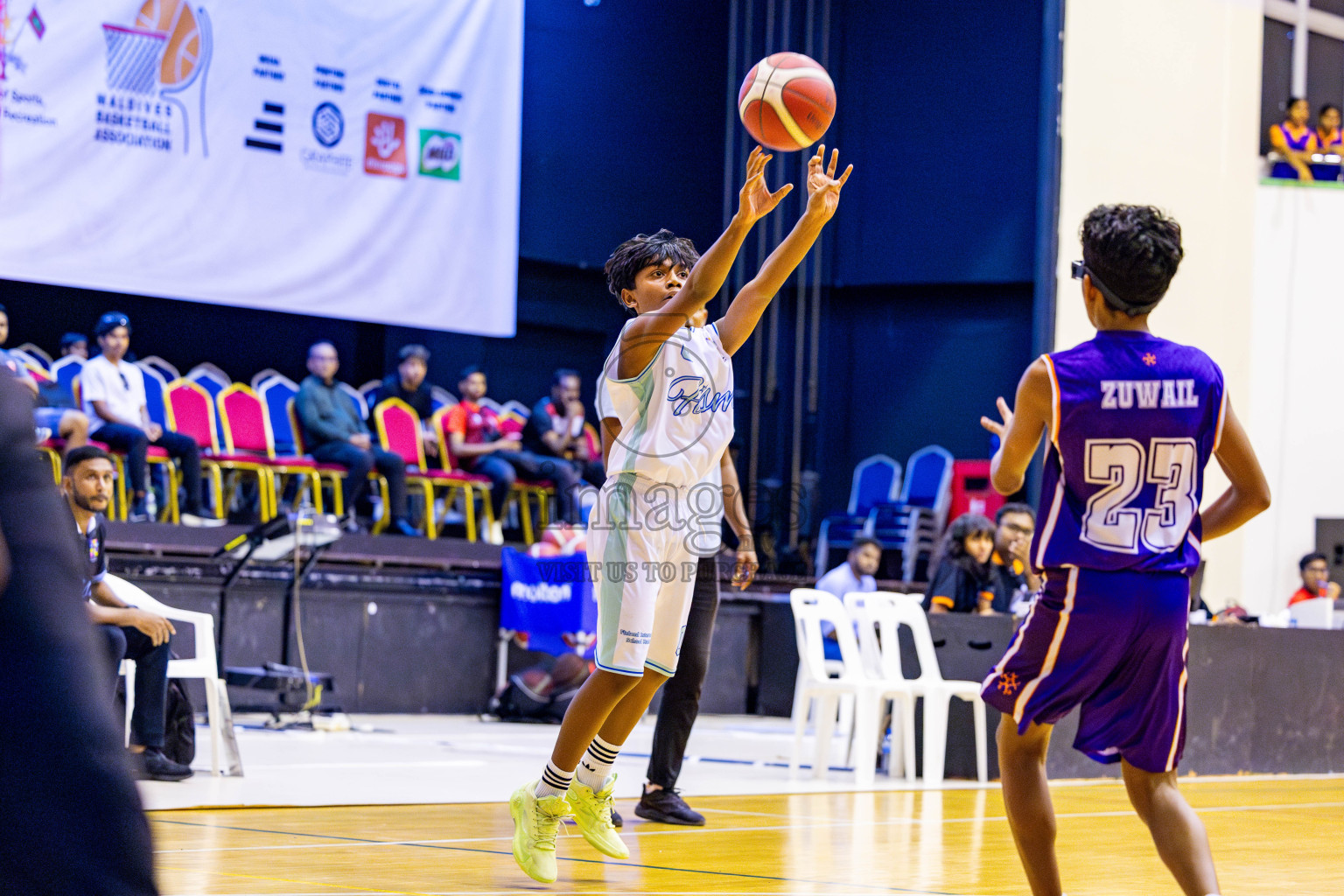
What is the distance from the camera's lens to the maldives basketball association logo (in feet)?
35.6

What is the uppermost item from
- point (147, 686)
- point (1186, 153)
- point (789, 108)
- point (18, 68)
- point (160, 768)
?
point (1186, 153)

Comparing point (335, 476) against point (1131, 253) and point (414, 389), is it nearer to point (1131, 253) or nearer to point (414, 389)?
point (414, 389)

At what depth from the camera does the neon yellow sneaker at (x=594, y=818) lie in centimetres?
398

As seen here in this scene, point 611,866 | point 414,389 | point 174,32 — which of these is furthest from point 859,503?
point 611,866

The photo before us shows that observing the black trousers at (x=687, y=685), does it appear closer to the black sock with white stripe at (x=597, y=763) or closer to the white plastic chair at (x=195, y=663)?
the black sock with white stripe at (x=597, y=763)

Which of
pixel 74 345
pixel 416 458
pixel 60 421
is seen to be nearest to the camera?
pixel 60 421

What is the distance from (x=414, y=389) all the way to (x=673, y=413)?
335 inches

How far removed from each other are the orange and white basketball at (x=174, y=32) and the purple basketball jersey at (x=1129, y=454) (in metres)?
9.49

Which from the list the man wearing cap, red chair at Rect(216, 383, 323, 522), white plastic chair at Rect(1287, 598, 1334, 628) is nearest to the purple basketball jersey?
white plastic chair at Rect(1287, 598, 1334, 628)

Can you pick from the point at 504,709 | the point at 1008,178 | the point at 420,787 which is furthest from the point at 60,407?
the point at 1008,178

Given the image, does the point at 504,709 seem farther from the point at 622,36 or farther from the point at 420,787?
the point at 622,36

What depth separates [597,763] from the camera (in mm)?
3982

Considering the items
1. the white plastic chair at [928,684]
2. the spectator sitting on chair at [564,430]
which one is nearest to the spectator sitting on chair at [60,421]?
the spectator sitting on chair at [564,430]

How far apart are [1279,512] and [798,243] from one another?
10660 mm
